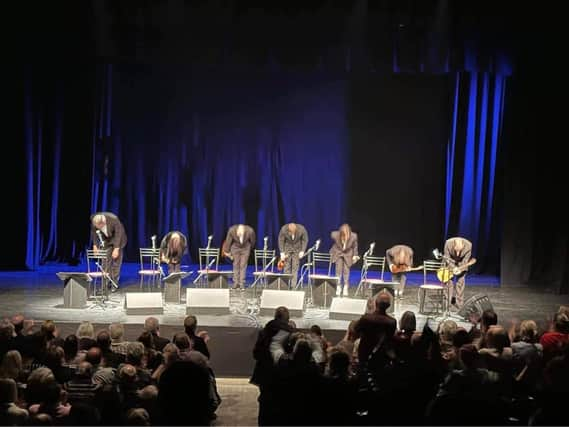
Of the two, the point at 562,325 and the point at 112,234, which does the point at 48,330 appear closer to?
the point at 562,325

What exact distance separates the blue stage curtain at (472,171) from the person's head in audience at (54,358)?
11.2m

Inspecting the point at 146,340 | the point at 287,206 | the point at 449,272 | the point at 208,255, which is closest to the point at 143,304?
the point at 208,255

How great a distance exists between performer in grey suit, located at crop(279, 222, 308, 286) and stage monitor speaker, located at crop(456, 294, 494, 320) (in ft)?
9.74

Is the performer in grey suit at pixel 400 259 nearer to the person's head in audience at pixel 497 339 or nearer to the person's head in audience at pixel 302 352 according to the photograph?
the person's head in audience at pixel 497 339

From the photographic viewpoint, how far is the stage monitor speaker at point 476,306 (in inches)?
376

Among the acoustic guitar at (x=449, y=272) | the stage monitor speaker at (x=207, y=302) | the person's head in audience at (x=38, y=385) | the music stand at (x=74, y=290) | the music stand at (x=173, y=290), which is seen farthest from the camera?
the music stand at (x=173, y=290)

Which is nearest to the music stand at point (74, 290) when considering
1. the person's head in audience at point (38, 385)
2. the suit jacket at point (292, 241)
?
the suit jacket at point (292, 241)

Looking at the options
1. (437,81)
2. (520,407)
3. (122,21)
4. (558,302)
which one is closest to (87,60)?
(122,21)

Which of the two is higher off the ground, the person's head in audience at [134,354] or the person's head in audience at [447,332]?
the person's head in audience at [447,332]

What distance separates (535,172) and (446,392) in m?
10.1

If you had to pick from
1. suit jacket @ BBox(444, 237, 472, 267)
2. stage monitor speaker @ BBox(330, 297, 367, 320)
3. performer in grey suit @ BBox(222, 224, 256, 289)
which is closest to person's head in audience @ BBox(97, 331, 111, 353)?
stage monitor speaker @ BBox(330, 297, 367, 320)

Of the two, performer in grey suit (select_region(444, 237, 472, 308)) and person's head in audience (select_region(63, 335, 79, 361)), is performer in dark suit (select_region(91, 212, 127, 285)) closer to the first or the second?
performer in grey suit (select_region(444, 237, 472, 308))

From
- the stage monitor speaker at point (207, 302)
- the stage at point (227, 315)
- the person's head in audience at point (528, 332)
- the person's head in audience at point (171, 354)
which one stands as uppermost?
the person's head in audience at point (528, 332)

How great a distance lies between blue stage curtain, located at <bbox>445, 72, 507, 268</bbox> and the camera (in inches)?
595
